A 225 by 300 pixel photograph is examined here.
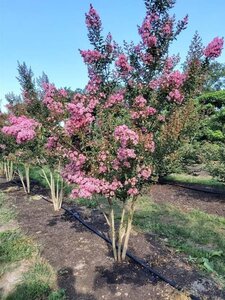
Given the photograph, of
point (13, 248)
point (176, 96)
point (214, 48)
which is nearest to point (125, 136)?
point (176, 96)

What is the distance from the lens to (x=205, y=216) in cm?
572

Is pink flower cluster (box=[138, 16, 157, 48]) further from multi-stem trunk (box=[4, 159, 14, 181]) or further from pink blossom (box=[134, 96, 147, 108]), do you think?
multi-stem trunk (box=[4, 159, 14, 181])

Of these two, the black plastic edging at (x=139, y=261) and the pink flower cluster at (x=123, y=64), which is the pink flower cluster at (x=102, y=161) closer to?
the pink flower cluster at (x=123, y=64)

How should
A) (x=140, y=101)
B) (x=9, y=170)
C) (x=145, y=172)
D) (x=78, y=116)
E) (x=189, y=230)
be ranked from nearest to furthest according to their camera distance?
1. (x=78, y=116)
2. (x=145, y=172)
3. (x=140, y=101)
4. (x=189, y=230)
5. (x=9, y=170)

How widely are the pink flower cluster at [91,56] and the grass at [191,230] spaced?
267 centimetres

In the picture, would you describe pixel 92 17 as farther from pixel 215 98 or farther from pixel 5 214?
pixel 215 98

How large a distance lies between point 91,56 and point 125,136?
1197 millimetres

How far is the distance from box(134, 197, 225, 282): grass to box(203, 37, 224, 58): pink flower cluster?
238 centimetres

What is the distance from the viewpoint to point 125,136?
9.64 feet

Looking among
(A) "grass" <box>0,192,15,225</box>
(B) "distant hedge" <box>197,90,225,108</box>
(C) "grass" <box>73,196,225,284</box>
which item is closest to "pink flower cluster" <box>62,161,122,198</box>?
(C) "grass" <box>73,196,225,284</box>

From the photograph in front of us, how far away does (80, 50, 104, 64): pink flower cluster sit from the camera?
11.6 feet

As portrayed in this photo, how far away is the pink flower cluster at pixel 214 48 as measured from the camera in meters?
3.28

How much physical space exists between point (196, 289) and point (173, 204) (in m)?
3.81

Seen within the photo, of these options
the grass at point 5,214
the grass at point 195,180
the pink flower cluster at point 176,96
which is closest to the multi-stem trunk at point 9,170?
the grass at point 5,214
